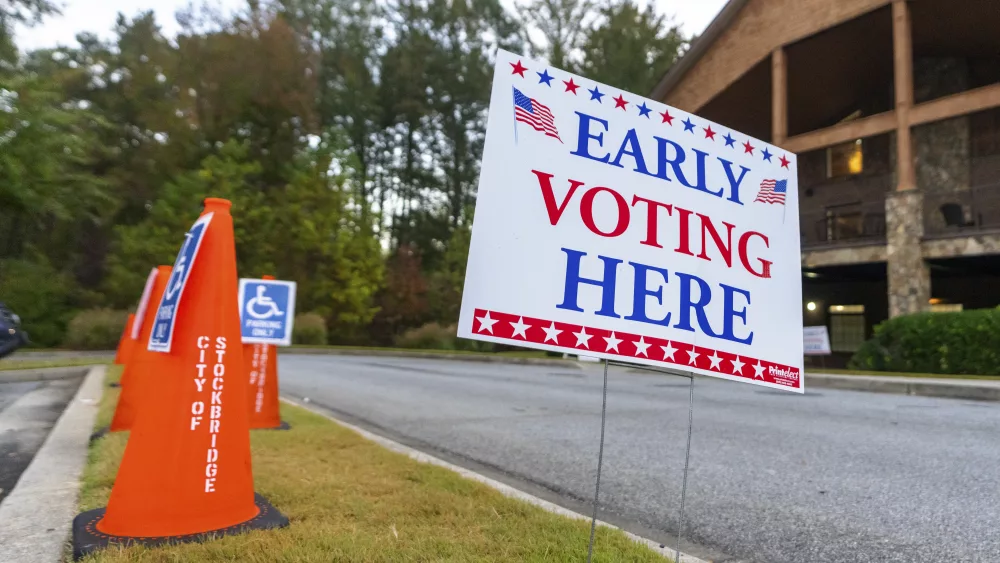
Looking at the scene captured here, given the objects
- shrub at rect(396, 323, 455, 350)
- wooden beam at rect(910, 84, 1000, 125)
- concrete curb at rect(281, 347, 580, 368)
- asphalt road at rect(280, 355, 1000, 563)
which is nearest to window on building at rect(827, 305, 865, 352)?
wooden beam at rect(910, 84, 1000, 125)

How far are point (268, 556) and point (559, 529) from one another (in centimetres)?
138

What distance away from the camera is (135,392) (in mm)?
6074

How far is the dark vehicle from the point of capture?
446 inches

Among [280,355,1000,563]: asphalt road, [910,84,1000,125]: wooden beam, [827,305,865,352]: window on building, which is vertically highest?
[910,84,1000,125]: wooden beam

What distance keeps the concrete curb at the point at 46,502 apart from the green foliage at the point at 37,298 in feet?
88.3

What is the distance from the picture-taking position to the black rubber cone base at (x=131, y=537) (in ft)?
9.73

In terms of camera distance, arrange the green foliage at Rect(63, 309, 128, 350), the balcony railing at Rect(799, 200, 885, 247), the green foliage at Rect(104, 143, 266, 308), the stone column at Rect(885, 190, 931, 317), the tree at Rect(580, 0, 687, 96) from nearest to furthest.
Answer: the stone column at Rect(885, 190, 931, 317) → the balcony railing at Rect(799, 200, 885, 247) → the green foliage at Rect(63, 309, 128, 350) → the green foliage at Rect(104, 143, 266, 308) → the tree at Rect(580, 0, 687, 96)

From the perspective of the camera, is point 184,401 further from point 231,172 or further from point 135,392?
point 231,172

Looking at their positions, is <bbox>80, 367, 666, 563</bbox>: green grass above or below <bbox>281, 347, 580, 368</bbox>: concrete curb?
below

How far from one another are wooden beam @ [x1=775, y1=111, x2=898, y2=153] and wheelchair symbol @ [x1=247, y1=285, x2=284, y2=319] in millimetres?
18118

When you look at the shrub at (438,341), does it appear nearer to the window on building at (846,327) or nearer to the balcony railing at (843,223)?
the window on building at (846,327)

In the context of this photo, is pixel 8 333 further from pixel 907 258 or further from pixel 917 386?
pixel 907 258

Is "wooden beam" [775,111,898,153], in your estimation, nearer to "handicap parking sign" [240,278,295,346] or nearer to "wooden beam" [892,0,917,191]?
"wooden beam" [892,0,917,191]

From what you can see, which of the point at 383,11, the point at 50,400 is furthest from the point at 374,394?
the point at 383,11
